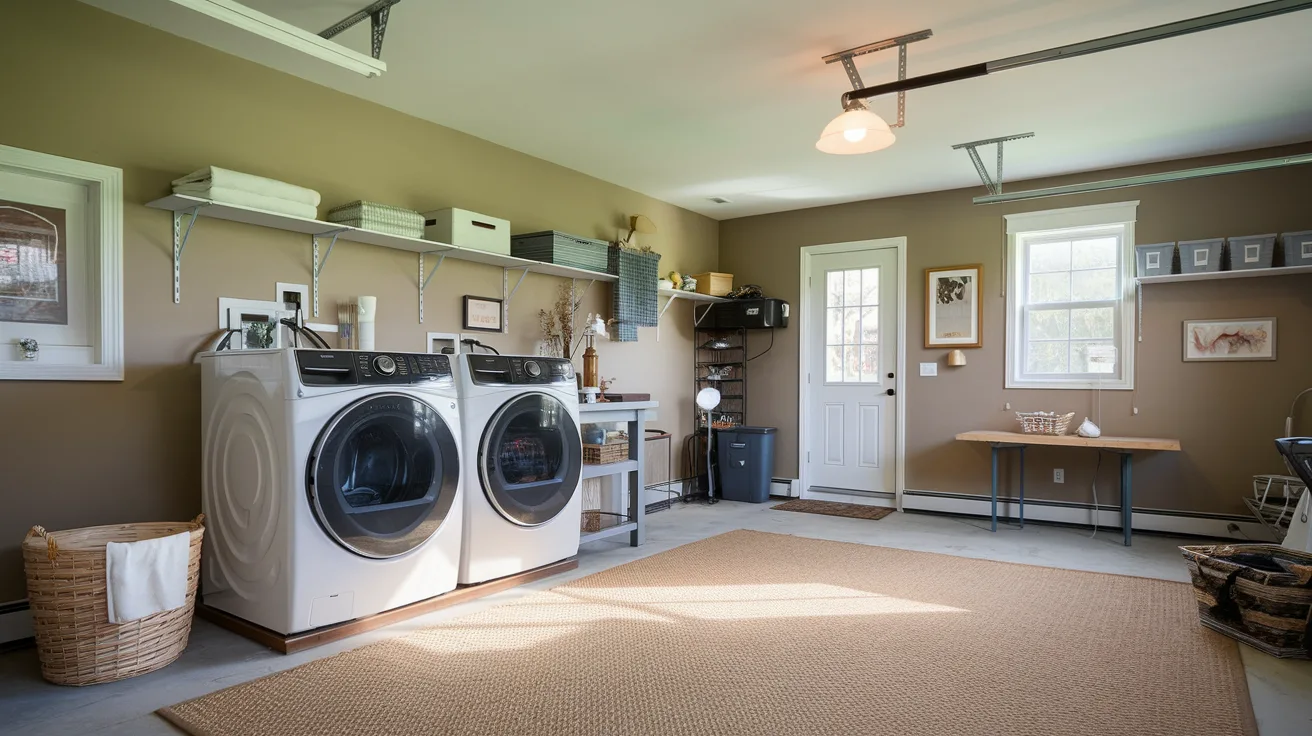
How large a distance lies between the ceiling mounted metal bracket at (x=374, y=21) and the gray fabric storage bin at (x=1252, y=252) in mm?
5032

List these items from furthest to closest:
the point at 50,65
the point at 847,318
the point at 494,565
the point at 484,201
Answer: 1. the point at 847,318
2. the point at 484,201
3. the point at 494,565
4. the point at 50,65

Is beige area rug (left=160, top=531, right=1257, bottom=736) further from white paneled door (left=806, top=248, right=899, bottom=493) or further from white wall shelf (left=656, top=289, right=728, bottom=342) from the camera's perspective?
white wall shelf (left=656, top=289, right=728, bottom=342)

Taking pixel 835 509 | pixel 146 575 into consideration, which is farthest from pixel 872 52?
pixel 835 509

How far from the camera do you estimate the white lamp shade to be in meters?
3.20

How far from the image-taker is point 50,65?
2896 mm

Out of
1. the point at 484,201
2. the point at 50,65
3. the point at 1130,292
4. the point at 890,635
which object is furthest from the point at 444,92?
the point at 1130,292

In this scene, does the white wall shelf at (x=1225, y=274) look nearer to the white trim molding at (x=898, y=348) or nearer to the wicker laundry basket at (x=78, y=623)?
the white trim molding at (x=898, y=348)

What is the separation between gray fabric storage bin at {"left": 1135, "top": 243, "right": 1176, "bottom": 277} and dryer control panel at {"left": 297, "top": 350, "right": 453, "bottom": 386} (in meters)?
4.56

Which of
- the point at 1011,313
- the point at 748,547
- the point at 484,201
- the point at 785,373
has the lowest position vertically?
the point at 748,547

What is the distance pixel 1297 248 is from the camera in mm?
4566

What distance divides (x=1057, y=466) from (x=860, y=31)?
12.1 ft

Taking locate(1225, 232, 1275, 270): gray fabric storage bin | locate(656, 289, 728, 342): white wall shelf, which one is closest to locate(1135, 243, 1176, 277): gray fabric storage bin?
locate(1225, 232, 1275, 270): gray fabric storage bin

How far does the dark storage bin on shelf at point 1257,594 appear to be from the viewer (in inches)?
111

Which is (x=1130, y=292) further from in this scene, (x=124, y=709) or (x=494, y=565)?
(x=124, y=709)
